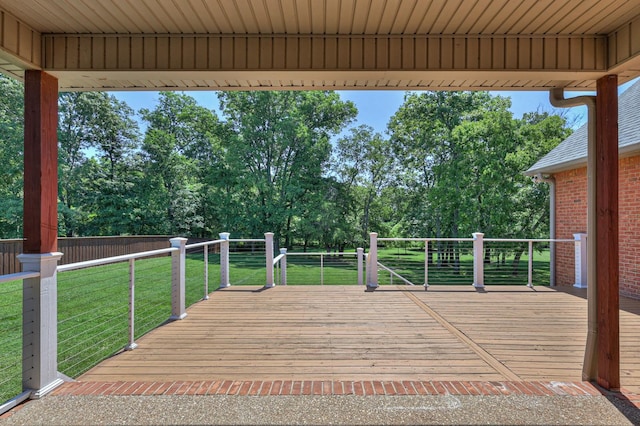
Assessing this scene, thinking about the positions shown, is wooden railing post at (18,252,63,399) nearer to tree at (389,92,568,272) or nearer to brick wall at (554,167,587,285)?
brick wall at (554,167,587,285)

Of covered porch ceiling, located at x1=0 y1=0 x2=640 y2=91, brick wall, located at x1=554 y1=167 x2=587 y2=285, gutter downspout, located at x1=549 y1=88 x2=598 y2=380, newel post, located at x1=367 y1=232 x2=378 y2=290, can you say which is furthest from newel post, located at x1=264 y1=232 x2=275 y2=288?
brick wall, located at x1=554 y1=167 x2=587 y2=285

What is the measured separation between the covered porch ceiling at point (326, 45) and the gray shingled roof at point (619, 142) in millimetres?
3654

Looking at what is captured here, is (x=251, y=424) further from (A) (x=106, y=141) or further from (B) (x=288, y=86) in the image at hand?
(A) (x=106, y=141)

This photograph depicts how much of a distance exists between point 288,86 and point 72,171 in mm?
20271

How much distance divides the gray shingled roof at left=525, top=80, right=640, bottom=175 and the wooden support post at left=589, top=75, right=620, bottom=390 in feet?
11.8

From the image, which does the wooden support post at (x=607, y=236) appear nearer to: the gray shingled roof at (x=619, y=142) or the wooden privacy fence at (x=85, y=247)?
the gray shingled roof at (x=619, y=142)

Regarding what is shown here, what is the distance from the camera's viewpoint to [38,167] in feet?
8.59

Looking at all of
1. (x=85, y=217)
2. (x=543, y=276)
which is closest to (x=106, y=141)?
(x=85, y=217)

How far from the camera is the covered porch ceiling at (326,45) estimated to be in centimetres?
243

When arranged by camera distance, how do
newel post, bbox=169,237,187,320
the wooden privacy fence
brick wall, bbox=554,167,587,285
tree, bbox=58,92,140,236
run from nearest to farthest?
newel post, bbox=169,237,187,320 < brick wall, bbox=554,167,587,285 < the wooden privacy fence < tree, bbox=58,92,140,236

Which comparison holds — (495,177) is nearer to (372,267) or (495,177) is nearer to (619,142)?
(619,142)

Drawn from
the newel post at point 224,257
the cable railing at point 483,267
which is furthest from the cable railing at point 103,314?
the cable railing at point 483,267

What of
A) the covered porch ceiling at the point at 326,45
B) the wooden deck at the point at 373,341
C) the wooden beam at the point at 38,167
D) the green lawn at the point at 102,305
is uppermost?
the covered porch ceiling at the point at 326,45

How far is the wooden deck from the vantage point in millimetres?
2898
